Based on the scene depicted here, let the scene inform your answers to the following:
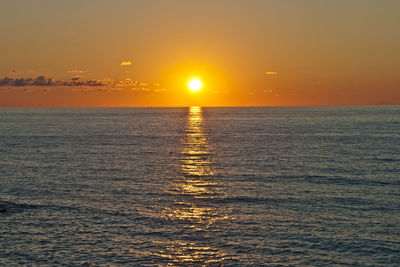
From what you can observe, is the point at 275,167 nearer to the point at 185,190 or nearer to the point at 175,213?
the point at 185,190

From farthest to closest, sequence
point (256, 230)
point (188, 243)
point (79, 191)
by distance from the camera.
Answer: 1. point (79, 191)
2. point (256, 230)
3. point (188, 243)

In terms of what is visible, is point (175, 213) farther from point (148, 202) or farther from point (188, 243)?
point (188, 243)

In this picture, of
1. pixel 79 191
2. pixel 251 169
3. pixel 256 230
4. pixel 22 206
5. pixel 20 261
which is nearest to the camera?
pixel 20 261

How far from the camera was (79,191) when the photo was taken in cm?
5153

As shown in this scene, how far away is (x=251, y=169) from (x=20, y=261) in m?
44.3

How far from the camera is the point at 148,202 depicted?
151 ft

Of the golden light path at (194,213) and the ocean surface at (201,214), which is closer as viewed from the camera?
the golden light path at (194,213)

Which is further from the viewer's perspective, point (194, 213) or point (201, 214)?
point (194, 213)

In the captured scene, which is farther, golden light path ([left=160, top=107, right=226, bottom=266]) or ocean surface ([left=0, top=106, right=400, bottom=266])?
ocean surface ([left=0, top=106, right=400, bottom=266])

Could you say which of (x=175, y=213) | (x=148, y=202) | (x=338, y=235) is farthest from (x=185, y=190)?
(x=338, y=235)

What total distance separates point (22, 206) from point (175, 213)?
53.4 ft

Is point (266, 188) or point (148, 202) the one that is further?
point (266, 188)

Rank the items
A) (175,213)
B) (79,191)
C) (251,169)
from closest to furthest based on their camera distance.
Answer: (175,213) < (79,191) < (251,169)

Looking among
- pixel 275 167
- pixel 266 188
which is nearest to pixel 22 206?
pixel 266 188
